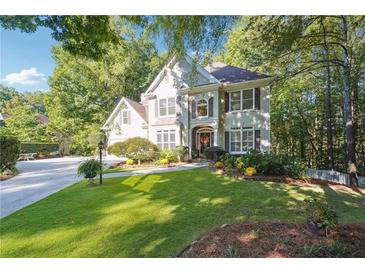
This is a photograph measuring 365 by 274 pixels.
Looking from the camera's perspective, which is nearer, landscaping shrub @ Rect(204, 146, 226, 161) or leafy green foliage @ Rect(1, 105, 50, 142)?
leafy green foliage @ Rect(1, 105, 50, 142)

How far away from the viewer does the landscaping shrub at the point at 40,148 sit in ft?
44.5

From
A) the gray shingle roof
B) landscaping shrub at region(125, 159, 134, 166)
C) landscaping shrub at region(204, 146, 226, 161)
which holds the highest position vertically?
the gray shingle roof

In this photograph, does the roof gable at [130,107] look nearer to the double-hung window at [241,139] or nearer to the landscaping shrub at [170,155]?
the landscaping shrub at [170,155]

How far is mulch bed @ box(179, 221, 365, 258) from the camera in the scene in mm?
2242

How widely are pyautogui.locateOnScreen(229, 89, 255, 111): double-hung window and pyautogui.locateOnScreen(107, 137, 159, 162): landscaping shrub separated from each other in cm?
488

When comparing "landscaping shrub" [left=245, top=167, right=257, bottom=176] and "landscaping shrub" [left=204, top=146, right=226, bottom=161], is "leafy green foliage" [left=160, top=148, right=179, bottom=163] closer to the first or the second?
"landscaping shrub" [left=204, top=146, right=226, bottom=161]

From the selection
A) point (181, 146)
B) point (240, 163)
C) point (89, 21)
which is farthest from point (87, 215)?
point (181, 146)

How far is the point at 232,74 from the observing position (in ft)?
36.0

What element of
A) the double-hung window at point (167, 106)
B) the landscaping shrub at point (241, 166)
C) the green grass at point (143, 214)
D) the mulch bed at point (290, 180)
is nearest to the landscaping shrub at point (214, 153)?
the landscaping shrub at point (241, 166)

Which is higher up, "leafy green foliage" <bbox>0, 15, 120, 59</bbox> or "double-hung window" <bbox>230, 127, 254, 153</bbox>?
"leafy green foliage" <bbox>0, 15, 120, 59</bbox>

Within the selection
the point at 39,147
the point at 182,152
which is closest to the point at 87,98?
the point at 39,147

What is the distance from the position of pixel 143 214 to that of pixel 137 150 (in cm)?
781

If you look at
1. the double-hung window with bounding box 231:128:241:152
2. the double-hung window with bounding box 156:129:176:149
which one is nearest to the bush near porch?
the double-hung window with bounding box 231:128:241:152

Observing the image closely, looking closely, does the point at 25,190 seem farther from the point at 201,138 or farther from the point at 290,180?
the point at 201,138
